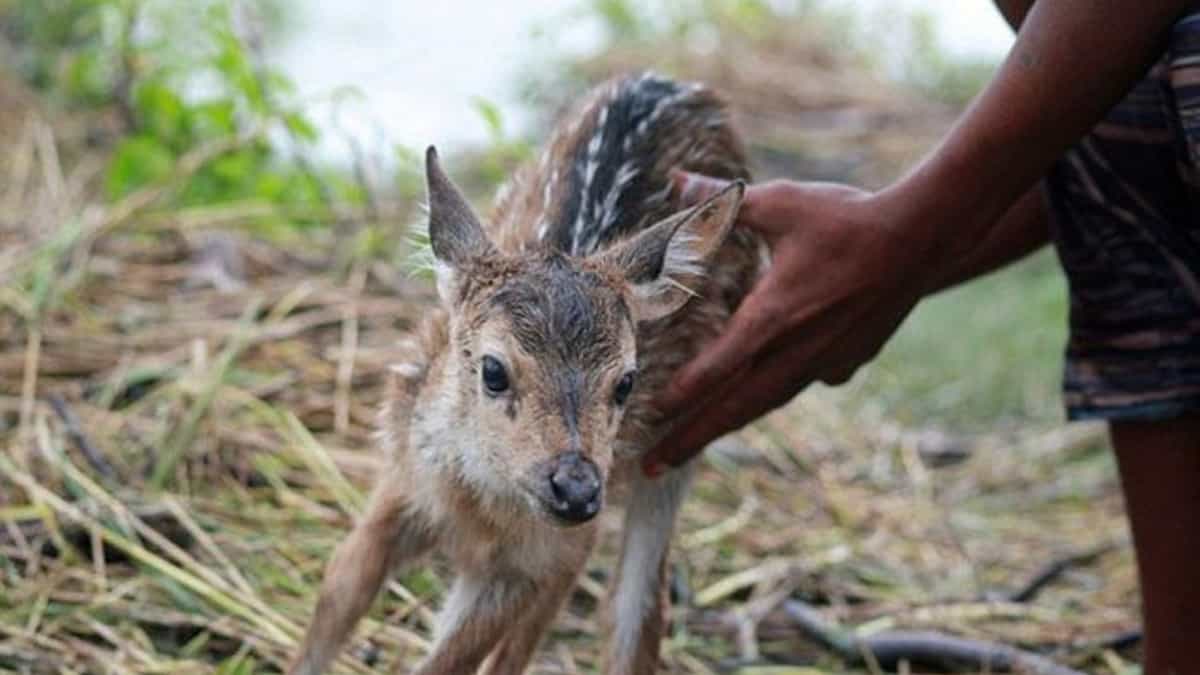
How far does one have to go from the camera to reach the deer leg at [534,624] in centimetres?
374

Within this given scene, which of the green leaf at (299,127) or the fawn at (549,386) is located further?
the green leaf at (299,127)

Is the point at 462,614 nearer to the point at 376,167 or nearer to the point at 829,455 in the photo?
the point at 829,455

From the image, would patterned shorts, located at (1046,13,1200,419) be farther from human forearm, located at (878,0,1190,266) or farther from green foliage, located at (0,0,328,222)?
green foliage, located at (0,0,328,222)

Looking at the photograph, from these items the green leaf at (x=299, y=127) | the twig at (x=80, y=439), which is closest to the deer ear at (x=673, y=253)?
the twig at (x=80, y=439)

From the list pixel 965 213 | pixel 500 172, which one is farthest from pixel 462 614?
pixel 500 172

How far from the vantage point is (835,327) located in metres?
3.51

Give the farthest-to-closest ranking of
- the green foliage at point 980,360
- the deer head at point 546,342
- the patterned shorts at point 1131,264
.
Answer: the green foliage at point 980,360 → the patterned shorts at point 1131,264 → the deer head at point 546,342

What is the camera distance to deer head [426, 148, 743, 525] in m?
3.29

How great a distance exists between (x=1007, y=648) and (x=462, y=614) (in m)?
1.48

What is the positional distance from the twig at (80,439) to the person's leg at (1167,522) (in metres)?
2.30

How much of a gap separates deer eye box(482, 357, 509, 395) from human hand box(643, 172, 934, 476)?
39 cm

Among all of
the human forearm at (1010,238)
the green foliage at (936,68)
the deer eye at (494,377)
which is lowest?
the deer eye at (494,377)

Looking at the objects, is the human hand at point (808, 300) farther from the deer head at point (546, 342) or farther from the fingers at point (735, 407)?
the deer head at point (546, 342)

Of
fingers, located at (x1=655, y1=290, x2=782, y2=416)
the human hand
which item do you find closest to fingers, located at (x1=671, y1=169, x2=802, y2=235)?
the human hand
